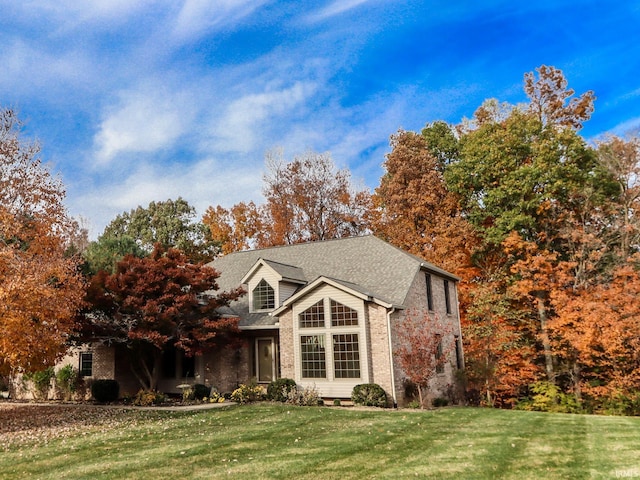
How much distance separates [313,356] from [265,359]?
3.33 metres

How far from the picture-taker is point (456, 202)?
3219 centimetres

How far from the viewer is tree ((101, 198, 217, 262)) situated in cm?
4472

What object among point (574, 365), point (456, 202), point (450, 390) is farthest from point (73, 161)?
point (574, 365)

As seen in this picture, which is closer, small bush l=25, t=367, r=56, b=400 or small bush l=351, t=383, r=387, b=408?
small bush l=351, t=383, r=387, b=408

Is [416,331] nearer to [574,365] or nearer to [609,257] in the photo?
[574,365]

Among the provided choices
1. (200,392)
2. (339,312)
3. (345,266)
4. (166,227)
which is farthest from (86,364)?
(166,227)

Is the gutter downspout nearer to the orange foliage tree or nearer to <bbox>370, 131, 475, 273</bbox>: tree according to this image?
<bbox>370, 131, 475, 273</bbox>: tree

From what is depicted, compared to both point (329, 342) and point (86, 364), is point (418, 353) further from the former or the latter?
point (86, 364)

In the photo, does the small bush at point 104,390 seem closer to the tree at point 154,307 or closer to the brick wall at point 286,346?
the tree at point 154,307

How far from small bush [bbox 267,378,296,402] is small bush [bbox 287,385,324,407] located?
0.62 feet

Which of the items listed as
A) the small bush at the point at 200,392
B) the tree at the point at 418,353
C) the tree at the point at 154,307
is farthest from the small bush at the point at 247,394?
the tree at the point at 418,353

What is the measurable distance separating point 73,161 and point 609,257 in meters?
27.4

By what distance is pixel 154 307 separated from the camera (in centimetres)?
1773

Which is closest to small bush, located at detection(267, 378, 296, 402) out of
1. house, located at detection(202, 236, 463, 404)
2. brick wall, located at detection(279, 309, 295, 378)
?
house, located at detection(202, 236, 463, 404)
